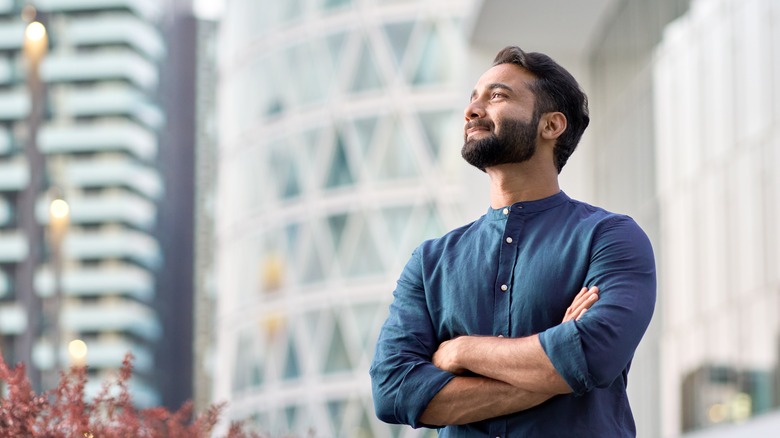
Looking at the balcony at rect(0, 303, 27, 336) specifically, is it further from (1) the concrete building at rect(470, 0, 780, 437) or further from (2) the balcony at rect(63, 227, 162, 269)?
(1) the concrete building at rect(470, 0, 780, 437)

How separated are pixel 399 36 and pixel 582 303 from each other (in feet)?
171

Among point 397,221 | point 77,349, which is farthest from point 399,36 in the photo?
point 77,349

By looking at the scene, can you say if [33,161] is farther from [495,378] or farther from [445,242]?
[495,378]

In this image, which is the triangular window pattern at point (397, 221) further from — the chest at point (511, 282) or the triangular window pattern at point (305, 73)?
the chest at point (511, 282)

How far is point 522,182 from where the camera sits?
3.89 m

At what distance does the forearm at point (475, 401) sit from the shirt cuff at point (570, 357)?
84 millimetres

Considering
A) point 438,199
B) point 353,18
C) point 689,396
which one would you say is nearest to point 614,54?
point 689,396

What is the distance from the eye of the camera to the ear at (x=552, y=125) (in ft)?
12.7

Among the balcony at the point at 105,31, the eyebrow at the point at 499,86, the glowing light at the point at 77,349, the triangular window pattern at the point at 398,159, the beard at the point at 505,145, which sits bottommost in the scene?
the beard at the point at 505,145

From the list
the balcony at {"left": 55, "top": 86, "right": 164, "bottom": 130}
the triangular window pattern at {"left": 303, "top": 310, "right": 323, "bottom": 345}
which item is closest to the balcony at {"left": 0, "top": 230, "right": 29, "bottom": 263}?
the balcony at {"left": 55, "top": 86, "right": 164, "bottom": 130}

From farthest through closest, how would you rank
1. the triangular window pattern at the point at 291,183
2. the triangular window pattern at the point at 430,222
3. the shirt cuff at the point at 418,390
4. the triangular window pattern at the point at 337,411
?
the triangular window pattern at the point at 291,183
the triangular window pattern at the point at 337,411
the triangular window pattern at the point at 430,222
the shirt cuff at the point at 418,390

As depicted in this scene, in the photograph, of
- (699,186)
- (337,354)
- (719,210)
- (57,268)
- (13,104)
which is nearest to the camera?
(57,268)

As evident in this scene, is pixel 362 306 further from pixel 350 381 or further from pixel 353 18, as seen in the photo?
pixel 353 18

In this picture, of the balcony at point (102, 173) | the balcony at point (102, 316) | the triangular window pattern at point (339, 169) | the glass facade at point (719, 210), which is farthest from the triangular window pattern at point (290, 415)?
the balcony at point (102, 173)
